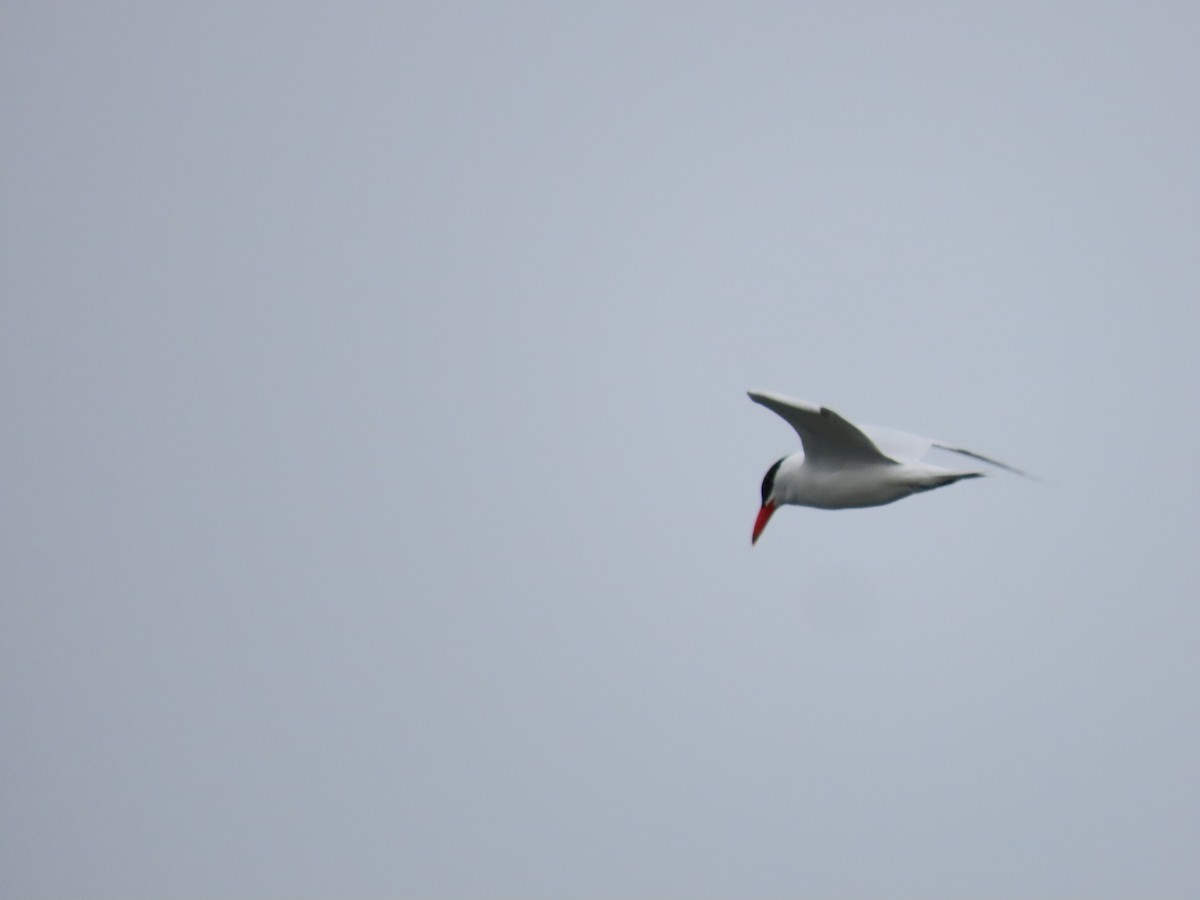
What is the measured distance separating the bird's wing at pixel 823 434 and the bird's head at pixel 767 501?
31.7 inches

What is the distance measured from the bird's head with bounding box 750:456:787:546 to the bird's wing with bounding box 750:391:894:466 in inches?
31.7

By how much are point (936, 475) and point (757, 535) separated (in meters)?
3.18

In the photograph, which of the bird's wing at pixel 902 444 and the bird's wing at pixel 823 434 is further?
the bird's wing at pixel 902 444

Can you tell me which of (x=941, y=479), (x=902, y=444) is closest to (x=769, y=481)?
(x=902, y=444)

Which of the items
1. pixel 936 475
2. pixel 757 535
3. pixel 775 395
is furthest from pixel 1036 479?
pixel 757 535

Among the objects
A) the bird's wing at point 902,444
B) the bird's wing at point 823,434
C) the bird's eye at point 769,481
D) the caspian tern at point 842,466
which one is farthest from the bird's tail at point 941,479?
the bird's eye at point 769,481

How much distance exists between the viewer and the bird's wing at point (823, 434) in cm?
1241

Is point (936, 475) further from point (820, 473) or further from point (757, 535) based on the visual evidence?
point (757, 535)

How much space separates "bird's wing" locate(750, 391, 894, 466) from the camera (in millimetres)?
12406

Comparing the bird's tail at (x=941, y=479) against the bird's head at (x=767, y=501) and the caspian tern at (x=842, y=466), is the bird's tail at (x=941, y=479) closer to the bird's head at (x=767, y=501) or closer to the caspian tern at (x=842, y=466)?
the caspian tern at (x=842, y=466)

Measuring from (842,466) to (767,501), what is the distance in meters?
1.73

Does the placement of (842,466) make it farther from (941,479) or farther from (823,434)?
(941,479)

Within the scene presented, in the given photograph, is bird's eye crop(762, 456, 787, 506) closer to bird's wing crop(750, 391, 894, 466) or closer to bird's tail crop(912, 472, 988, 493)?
bird's wing crop(750, 391, 894, 466)

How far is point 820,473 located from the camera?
14.7 meters
